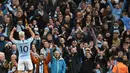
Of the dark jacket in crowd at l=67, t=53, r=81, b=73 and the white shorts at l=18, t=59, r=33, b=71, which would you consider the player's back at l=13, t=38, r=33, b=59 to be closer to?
the white shorts at l=18, t=59, r=33, b=71

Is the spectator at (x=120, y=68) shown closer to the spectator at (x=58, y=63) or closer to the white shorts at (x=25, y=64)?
the spectator at (x=58, y=63)

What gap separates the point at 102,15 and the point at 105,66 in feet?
11.0

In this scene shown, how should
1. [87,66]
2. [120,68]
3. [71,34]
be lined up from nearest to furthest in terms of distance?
[120,68] → [87,66] → [71,34]

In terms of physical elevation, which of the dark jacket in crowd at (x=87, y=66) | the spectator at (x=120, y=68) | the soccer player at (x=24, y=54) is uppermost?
the soccer player at (x=24, y=54)

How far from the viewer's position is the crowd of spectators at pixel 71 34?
22.4 m

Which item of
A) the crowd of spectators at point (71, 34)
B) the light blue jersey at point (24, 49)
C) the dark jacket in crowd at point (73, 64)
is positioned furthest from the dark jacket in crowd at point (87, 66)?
the light blue jersey at point (24, 49)

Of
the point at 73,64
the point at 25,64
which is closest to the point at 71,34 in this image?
the point at 73,64

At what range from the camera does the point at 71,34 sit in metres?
24.0

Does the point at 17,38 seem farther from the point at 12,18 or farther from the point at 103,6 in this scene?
the point at 103,6

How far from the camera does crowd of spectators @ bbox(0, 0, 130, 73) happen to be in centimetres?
2242

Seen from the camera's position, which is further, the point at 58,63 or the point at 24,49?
the point at 58,63

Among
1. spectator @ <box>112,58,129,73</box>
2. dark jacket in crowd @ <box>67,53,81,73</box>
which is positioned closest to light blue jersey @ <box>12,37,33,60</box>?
dark jacket in crowd @ <box>67,53,81,73</box>

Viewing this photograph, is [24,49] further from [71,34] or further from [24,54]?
[71,34]

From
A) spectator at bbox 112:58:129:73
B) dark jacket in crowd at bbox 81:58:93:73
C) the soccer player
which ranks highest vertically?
the soccer player
